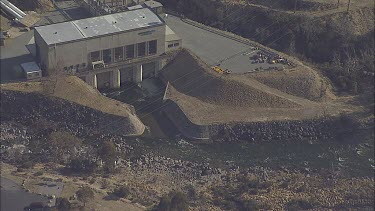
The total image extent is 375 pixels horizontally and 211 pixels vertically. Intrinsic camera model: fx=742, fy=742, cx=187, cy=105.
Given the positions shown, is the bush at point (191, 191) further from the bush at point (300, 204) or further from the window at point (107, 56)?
the window at point (107, 56)

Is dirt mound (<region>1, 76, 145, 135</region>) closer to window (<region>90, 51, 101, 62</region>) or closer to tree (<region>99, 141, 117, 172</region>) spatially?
window (<region>90, 51, 101, 62</region>)

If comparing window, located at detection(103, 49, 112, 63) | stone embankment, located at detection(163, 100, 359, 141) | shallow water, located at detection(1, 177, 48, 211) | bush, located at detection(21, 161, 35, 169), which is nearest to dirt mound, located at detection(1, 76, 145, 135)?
window, located at detection(103, 49, 112, 63)

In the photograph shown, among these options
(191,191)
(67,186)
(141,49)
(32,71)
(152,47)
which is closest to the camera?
(67,186)

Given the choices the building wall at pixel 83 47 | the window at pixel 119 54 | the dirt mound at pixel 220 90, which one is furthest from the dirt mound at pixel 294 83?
the window at pixel 119 54

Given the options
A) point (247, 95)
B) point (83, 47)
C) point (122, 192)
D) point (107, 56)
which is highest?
point (83, 47)

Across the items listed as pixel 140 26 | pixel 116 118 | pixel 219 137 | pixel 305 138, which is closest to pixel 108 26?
pixel 140 26

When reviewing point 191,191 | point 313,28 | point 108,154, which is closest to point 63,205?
point 108,154

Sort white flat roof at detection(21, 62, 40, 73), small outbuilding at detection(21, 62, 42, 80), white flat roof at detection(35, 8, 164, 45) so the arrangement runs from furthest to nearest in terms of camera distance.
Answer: white flat roof at detection(35, 8, 164, 45), white flat roof at detection(21, 62, 40, 73), small outbuilding at detection(21, 62, 42, 80)

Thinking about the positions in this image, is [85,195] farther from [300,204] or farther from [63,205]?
[300,204]
